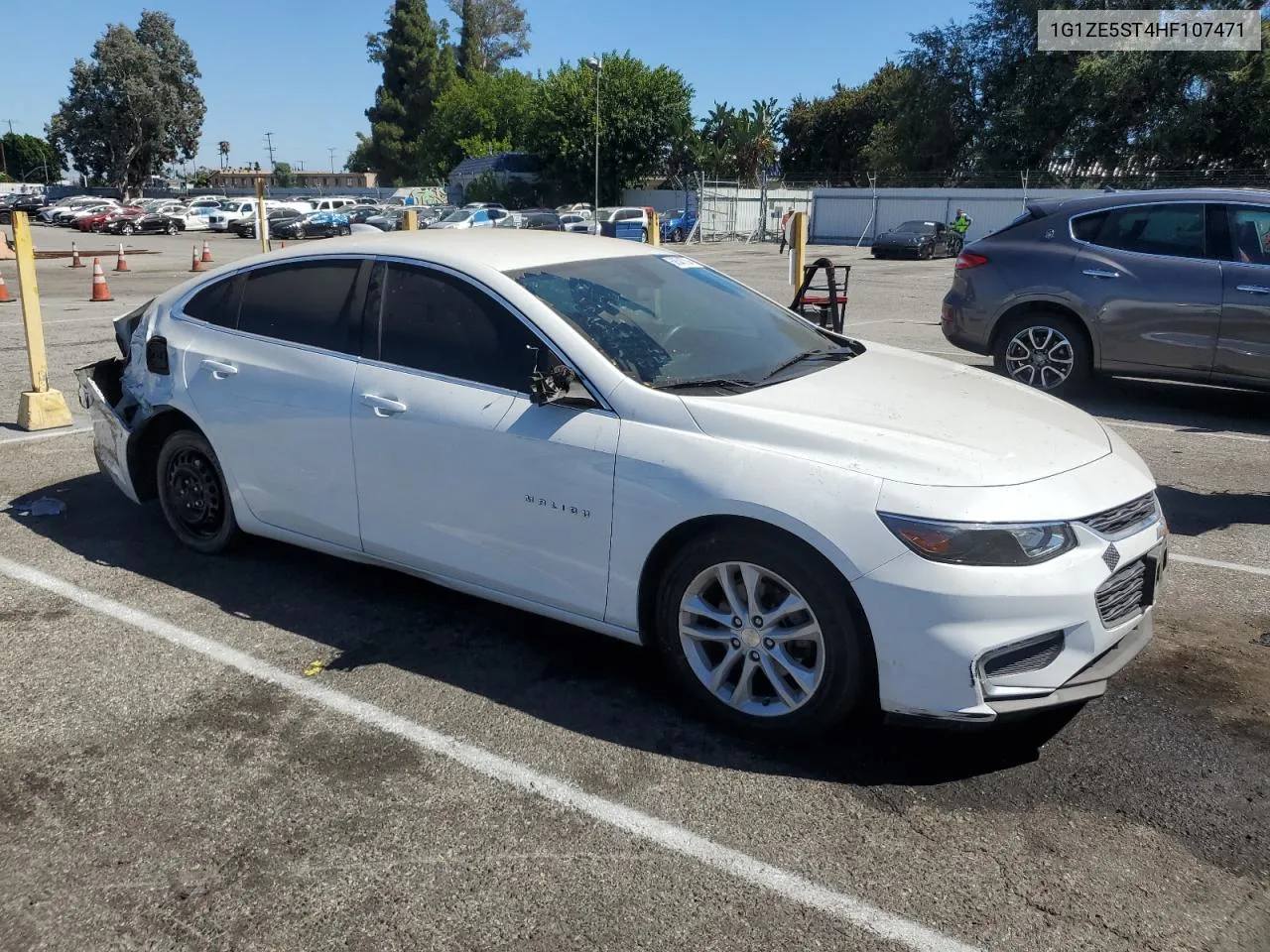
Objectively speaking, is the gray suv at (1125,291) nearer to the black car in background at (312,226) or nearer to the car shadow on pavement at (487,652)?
the car shadow on pavement at (487,652)

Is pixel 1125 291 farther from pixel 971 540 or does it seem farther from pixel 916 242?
pixel 916 242

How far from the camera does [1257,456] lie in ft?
23.1

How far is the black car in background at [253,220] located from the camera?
1740 inches

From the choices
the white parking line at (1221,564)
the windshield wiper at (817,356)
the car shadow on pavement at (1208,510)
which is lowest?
the white parking line at (1221,564)

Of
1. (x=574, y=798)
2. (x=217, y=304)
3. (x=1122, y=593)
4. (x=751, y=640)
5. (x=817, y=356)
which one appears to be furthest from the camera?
(x=217, y=304)

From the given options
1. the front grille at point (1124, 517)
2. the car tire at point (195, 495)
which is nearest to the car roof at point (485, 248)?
the car tire at point (195, 495)

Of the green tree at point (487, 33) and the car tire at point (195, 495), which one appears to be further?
the green tree at point (487, 33)

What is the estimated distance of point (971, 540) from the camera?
3.01 m

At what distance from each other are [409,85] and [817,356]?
87.5 metres

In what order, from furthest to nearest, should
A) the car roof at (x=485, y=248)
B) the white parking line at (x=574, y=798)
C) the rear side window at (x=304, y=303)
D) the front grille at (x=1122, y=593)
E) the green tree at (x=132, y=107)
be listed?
the green tree at (x=132, y=107)
the rear side window at (x=304, y=303)
the car roof at (x=485, y=248)
the front grille at (x=1122, y=593)
the white parking line at (x=574, y=798)

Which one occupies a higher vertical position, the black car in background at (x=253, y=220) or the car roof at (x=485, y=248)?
the black car in background at (x=253, y=220)

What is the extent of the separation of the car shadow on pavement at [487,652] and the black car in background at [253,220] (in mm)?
41032

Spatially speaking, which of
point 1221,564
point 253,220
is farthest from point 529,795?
point 253,220

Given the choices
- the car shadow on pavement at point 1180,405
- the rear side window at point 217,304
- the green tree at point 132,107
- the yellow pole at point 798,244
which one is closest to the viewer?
the rear side window at point 217,304
